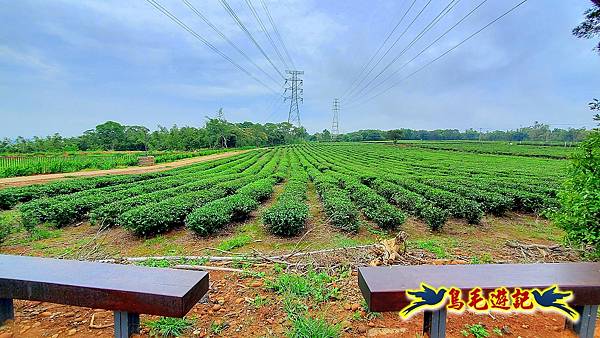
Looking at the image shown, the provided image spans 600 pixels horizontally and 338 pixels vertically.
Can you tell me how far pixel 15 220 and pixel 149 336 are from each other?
8274 millimetres

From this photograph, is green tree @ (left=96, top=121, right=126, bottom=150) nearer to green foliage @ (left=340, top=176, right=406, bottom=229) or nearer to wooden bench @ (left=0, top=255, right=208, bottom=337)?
green foliage @ (left=340, top=176, right=406, bottom=229)

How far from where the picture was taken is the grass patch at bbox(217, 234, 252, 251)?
5.83 m

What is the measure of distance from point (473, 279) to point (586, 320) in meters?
1.03

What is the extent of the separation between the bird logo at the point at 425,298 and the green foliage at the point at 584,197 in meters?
2.75

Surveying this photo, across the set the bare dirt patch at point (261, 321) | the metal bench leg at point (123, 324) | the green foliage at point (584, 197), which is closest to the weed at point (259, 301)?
the bare dirt patch at point (261, 321)

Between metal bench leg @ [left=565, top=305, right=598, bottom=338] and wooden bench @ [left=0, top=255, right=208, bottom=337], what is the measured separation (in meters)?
3.09

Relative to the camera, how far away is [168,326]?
2662mm

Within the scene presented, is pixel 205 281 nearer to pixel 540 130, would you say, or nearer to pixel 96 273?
pixel 96 273

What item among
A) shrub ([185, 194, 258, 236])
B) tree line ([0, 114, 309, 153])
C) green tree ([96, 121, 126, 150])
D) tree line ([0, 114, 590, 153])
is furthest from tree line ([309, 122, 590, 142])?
shrub ([185, 194, 258, 236])

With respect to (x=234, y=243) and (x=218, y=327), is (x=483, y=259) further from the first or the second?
(x=234, y=243)

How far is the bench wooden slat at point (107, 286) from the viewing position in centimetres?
212

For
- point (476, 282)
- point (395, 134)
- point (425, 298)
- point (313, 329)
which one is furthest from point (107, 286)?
point (395, 134)

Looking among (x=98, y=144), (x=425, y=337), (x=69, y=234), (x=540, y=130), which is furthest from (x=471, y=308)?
(x=540, y=130)

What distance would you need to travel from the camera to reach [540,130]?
277 feet
